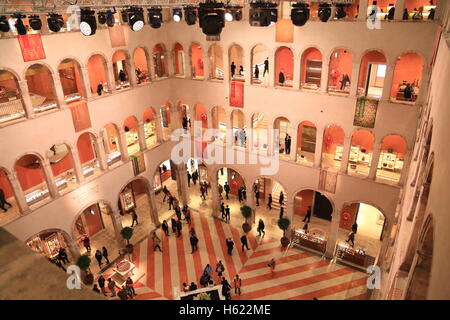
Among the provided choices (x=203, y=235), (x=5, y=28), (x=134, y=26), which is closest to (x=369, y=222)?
(x=203, y=235)

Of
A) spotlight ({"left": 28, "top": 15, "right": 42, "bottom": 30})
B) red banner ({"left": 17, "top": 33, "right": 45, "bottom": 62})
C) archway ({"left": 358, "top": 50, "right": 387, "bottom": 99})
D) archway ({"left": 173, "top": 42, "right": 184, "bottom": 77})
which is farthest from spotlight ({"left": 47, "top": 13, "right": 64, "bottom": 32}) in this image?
archway ({"left": 358, "top": 50, "right": 387, "bottom": 99})

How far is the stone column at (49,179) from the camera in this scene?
14727 millimetres

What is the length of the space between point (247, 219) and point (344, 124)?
8.21 meters

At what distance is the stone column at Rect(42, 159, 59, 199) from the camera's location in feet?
48.3

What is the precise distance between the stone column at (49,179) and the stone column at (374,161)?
14.4m

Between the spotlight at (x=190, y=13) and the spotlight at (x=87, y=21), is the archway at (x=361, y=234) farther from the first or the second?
the spotlight at (x=87, y=21)

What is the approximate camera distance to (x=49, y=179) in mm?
14938

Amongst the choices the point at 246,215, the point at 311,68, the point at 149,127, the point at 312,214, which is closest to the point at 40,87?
the point at 149,127

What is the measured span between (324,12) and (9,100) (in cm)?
1392

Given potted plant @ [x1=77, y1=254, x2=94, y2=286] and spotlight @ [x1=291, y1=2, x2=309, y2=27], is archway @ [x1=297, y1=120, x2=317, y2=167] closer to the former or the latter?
spotlight @ [x1=291, y1=2, x2=309, y2=27]

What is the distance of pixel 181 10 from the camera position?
16.5m

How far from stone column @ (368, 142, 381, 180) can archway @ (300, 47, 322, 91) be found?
388 centimetres

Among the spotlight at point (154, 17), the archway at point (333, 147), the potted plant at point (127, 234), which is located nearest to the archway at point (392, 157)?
the archway at point (333, 147)
